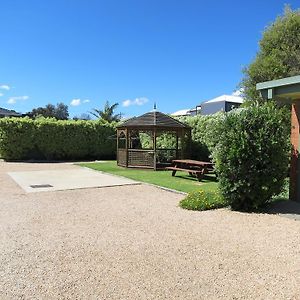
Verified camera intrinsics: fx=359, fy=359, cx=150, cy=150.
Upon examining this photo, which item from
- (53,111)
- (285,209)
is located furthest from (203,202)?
(53,111)

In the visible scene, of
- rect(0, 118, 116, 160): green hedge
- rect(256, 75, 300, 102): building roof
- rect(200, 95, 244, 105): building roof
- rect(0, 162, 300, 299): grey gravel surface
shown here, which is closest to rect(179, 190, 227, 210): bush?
rect(0, 162, 300, 299): grey gravel surface

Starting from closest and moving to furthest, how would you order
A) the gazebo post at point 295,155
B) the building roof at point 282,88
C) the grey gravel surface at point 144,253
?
the grey gravel surface at point 144,253 → the building roof at point 282,88 → the gazebo post at point 295,155

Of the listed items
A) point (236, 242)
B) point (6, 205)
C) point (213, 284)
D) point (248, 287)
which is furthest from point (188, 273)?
point (6, 205)

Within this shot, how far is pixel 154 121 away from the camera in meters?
18.7

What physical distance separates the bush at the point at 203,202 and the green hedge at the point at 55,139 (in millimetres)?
17557

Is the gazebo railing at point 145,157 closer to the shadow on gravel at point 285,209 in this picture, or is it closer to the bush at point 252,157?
the shadow on gravel at point 285,209

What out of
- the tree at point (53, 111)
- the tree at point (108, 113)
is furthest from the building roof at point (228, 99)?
the tree at point (53, 111)

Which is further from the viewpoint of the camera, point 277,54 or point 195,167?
point 277,54

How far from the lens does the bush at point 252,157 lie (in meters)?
7.69

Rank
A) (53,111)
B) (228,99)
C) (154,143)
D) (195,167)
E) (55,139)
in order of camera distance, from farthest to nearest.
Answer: (53,111)
(228,99)
(55,139)
(154,143)
(195,167)

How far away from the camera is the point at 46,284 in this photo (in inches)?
156

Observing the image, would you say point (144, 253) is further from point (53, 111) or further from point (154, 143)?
point (53, 111)

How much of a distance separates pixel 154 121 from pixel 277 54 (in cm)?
807

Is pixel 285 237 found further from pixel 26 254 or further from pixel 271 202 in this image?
pixel 26 254
